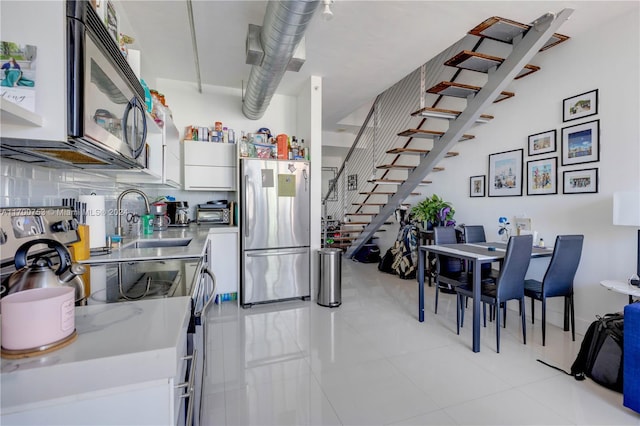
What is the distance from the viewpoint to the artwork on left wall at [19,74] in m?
0.85

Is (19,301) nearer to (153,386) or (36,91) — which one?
Result: (153,386)

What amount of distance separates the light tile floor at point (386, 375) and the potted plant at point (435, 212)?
148cm

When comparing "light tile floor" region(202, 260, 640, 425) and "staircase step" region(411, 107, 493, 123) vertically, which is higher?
"staircase step" region(411, 107, 493, 123)

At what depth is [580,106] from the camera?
114 inches

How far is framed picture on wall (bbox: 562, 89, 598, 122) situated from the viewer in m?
2.79

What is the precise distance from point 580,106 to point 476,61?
106 centimetres

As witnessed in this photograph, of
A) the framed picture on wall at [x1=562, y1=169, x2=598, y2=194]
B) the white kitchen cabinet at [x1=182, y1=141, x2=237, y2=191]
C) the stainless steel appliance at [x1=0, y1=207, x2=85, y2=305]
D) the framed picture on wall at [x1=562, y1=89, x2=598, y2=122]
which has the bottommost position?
the stainless steel appliance at [x1=0, y1=207, x2=85, y2=305]

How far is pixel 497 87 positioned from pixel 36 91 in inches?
138

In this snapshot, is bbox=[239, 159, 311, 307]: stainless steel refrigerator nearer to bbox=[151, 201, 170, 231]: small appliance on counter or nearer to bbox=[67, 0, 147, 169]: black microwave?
bbox=[151, 201, 170, 231]: small appliance on counter

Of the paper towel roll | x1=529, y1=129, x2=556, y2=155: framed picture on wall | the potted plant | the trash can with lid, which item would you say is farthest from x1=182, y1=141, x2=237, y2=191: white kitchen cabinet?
x1=529, y1=129, x2=556, y2=155: framed picture on wall

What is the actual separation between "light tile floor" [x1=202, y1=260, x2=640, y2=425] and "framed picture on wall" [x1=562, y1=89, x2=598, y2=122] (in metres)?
2.09

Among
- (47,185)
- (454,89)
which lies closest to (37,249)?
(47,185)

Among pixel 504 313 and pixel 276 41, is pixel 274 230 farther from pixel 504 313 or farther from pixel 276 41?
pixel 504 313

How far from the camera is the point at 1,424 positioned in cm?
59
